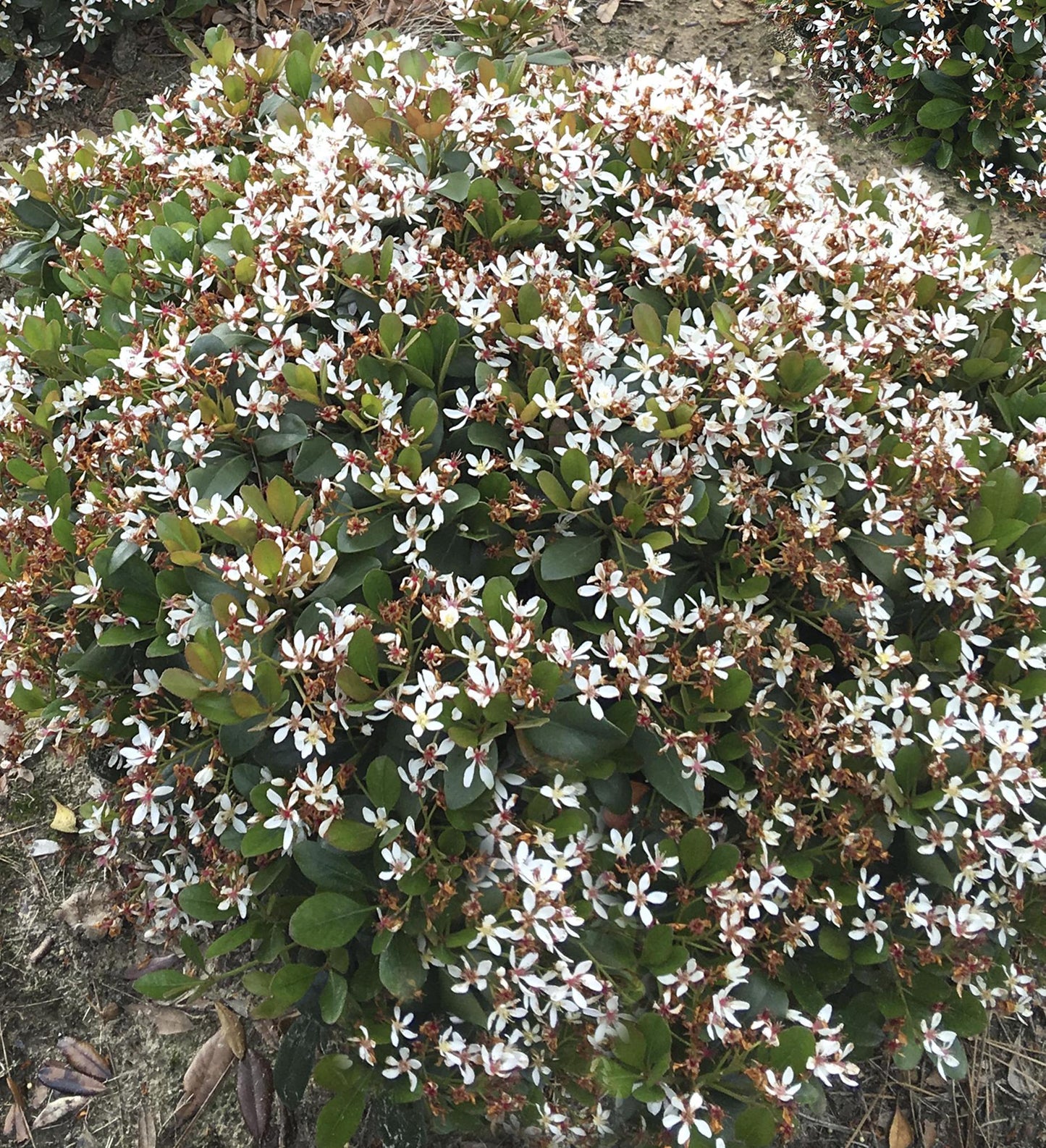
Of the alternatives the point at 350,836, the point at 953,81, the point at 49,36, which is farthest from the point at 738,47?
the point at 350,836

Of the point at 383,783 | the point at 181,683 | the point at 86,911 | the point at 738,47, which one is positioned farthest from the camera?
the point at 738,47

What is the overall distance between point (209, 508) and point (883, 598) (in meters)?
1.43

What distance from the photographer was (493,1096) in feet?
5.70

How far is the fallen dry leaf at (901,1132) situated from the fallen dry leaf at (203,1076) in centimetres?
163

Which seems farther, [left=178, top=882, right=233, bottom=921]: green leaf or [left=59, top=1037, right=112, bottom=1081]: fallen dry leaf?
[left=59, top=1037, right=112, bottom=1081]: fallen dry leaf

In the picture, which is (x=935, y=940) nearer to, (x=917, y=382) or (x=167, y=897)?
(x=917, y=382)

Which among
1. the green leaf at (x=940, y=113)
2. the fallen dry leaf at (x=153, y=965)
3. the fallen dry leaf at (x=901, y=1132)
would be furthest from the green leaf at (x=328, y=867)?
the green leaf at (x=940, y=113)

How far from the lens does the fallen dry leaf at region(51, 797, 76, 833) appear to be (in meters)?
2.60

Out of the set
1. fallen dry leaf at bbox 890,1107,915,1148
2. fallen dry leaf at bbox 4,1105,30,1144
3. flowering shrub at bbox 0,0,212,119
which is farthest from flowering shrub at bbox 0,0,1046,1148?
flowering shrub at bbox 0,0,212,119

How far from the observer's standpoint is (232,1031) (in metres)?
2.27

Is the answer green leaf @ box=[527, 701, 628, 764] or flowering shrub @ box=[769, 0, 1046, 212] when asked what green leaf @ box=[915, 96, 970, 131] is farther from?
green leaf @ box=[527, 701, 628, 764]

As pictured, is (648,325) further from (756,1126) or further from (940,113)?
(940,113)

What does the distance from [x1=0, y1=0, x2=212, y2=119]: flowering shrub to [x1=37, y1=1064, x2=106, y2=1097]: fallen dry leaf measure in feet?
13.9

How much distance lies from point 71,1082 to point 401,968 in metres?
1.21
